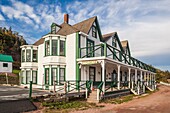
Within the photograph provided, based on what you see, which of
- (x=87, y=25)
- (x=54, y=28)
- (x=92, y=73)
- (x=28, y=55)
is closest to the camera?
(x=92, y=73)

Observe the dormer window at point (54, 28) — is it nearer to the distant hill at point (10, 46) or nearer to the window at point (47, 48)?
the window at point (47, 48)

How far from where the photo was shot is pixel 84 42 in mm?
19344

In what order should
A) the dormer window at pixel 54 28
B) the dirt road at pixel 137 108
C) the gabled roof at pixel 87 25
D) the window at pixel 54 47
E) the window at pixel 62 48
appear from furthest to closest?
1. the dormer window at pixel 54 28
2. the gabled roof at pixel 87 25
3. the window at pixel 62 48
4. the window at pixel 54 47
5. the dirt road at pixel 137 108

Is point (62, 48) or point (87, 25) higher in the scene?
point (87, 25)

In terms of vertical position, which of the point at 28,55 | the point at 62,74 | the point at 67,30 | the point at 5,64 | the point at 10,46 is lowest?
the point at 62,74

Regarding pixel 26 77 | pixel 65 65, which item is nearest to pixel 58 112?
pixel 65 65

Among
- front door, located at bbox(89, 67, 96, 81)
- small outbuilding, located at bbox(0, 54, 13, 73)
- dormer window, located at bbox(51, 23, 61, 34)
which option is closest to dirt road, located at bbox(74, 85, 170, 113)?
front door, located at bbox(89, 67, 96, 81)

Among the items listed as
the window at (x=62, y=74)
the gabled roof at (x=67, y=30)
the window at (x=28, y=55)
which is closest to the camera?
the window at (x=62, y=74)

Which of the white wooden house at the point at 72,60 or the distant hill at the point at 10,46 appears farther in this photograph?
the distant hill at the point at 10,46

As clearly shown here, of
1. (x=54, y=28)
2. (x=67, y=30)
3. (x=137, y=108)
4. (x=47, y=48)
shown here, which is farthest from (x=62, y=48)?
(x=137, y=108)

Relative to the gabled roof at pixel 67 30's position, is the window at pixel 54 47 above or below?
below

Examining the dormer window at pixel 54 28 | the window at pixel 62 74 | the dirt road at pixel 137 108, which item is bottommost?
the dirt road at pixel 137 108

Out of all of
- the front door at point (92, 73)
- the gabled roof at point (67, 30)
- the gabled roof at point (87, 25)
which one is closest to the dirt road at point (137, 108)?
the front door at point (92, 73)

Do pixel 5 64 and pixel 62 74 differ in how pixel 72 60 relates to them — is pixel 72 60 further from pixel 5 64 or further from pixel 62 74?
pixel 5 64
